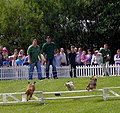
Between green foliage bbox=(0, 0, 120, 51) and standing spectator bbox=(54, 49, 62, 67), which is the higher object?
green foliage bbox=(0, 0, 120, 51)

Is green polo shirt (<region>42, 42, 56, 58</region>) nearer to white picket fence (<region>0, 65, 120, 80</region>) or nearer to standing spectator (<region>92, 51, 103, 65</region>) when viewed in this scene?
standing spectator (<region>92, 51, 103, 65</region>)

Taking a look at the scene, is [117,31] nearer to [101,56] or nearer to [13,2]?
[13,2]

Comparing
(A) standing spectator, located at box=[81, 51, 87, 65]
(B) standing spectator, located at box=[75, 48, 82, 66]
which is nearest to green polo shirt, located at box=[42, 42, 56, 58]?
(A) standing spectator, located at box=[81, 51, 87, 65]

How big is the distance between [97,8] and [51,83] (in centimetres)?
2289

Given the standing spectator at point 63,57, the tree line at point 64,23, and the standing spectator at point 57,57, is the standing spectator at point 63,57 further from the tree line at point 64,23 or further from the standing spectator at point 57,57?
the tree line at point 64,23

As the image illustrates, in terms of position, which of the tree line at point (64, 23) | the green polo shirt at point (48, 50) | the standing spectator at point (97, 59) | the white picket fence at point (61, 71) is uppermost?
the tree line at point (64, 23)

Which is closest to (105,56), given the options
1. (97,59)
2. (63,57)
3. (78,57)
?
(97,59)

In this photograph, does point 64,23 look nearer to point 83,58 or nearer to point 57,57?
point 57,57

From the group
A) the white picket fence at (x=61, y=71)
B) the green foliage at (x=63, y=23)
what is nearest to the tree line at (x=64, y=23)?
the green foliage at (x=63, y=23)

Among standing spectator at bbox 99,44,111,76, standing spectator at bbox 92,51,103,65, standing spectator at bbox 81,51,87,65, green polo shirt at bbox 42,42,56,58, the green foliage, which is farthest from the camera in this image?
the green foliage

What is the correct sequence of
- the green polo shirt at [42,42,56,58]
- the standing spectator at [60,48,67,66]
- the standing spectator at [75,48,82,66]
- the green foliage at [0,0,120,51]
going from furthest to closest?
the green foliage at [0,0,120,51], the standing spectator at [60,48,67,66], the standing spectator at [75,48,82,66], the green polo shirt at [42,42,56,58]

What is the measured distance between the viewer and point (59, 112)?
11531mm

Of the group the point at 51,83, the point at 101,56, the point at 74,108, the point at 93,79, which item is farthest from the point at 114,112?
the point at 101,56

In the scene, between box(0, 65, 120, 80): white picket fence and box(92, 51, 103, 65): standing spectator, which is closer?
box(92, 51, 103, 65): standing spectator
